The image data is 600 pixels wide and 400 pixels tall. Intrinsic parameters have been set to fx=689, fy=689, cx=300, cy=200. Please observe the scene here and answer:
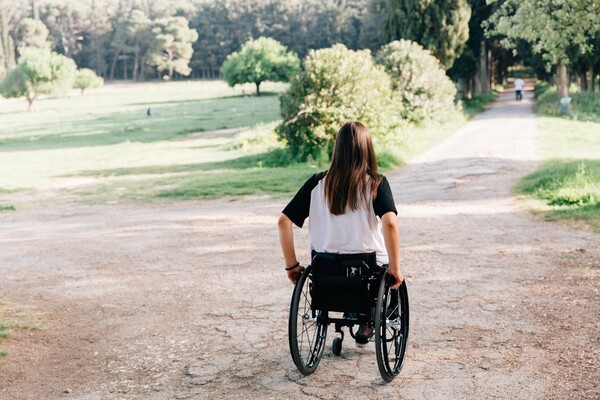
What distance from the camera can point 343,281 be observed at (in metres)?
4.25

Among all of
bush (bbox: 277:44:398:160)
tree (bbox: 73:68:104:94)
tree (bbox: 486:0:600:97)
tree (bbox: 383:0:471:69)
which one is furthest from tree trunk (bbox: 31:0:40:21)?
tree (bbox: 486:0:600:97)

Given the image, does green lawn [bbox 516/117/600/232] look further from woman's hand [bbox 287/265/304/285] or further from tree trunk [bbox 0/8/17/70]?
tree trunk [bbox 0/8/17/70]

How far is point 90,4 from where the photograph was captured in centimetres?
12138

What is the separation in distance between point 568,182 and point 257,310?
835 centimetres

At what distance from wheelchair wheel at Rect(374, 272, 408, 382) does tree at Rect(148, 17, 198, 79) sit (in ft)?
344

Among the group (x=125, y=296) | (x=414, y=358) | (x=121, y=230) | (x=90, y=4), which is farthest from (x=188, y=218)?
(x=90, y=4)

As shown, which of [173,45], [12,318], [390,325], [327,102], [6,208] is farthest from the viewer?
[173,45]

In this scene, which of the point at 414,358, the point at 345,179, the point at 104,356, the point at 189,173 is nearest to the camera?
the point at 345,179

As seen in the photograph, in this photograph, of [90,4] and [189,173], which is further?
[90,4]

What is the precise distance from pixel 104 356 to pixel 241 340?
3.49 feet

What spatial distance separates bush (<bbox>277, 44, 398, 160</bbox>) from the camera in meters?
18.5

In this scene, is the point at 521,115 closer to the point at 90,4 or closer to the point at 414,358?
the point at 414,358

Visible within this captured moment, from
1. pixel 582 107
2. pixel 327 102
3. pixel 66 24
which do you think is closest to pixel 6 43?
pixel 66 24

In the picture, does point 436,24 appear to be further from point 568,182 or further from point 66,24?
point 66,24
